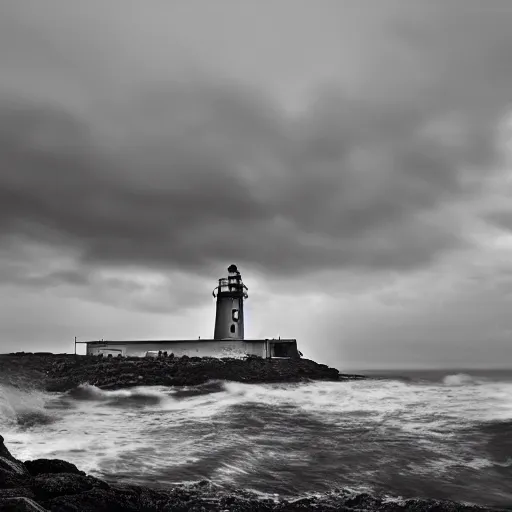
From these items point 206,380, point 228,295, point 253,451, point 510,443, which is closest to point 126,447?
point 253,451

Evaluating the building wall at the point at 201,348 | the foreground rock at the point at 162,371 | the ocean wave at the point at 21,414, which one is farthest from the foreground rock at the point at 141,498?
the building wall at the point at 201,348

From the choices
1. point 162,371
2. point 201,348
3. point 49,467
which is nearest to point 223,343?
point 201,348

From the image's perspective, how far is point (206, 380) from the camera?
101ft

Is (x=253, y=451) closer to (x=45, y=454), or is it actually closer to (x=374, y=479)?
(x=374, y=479)

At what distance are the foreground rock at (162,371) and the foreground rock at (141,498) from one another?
22819 millimetres

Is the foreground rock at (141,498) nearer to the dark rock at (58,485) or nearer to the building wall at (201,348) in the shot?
the dark rock at (58,485)

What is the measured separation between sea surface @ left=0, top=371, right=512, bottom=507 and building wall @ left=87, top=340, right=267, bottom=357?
1908cm

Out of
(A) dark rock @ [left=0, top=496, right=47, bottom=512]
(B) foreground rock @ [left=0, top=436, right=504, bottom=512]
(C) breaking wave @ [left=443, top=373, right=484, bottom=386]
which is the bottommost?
(C) breaking wave @ [left=443, top=373, right=484, bottom=386]

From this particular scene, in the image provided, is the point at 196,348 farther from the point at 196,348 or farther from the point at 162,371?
the point at 162,371

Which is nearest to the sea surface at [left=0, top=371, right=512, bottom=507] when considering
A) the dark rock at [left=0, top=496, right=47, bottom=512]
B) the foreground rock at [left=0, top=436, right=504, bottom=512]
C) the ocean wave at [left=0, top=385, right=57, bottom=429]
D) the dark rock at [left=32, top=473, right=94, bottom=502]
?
the ocean wave at [left=0, top=385, right=57, bottom=429]

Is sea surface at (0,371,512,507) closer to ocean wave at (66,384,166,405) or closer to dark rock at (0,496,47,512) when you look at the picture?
ocean wave at (66,384,166,405)

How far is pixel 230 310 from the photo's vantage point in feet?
138

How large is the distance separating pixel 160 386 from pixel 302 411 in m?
13.5

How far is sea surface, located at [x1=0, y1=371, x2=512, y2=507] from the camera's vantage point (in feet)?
27.8
